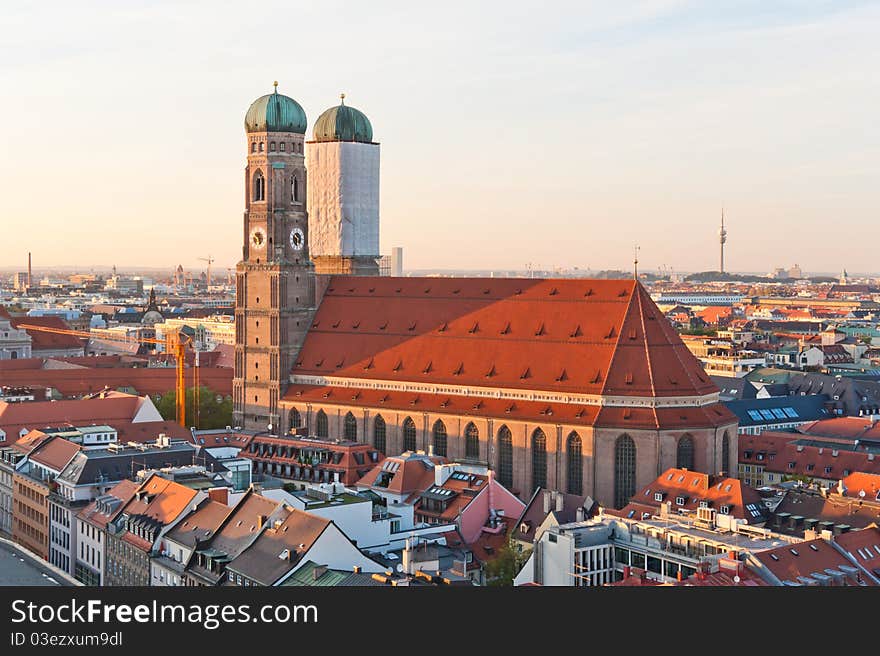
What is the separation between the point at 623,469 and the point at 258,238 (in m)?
45.1

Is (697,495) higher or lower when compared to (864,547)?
lower

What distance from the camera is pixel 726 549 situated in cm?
7838

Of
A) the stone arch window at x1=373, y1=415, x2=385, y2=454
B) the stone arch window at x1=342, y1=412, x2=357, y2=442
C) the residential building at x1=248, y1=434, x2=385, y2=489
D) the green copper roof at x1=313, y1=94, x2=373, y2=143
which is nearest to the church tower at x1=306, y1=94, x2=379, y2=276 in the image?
the green copper roof at x1=313, y1=94, x2=373, y2=143

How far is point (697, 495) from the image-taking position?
100m

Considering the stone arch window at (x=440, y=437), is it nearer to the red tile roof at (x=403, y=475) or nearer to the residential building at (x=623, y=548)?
the red tile roof at (x=403, y=475)

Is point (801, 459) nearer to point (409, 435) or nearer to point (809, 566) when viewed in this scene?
point (409, 435)

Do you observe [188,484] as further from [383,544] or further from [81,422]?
[81,422]

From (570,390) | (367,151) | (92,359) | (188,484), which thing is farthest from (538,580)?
(92,359)

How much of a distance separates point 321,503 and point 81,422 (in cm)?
5057

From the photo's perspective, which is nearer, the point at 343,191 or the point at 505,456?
the point at 505,456

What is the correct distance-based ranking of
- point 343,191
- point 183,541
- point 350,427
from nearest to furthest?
point 183,541 < point 350,427 < point 343,191

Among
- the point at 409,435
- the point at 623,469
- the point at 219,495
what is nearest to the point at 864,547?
the point at 623,469

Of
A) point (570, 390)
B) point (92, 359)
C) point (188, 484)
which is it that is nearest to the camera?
point (188, 484)

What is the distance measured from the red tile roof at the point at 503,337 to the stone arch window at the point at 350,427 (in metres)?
3.96
